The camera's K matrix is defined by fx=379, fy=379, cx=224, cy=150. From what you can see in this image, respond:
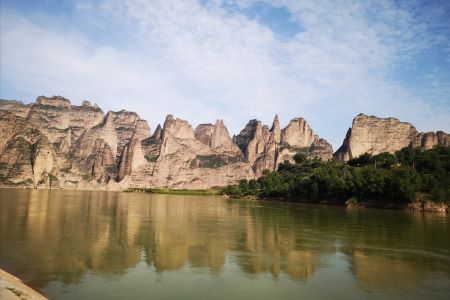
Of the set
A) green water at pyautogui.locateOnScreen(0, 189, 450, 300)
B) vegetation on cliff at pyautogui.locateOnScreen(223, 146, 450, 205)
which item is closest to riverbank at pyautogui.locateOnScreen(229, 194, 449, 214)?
vegetation on cliff at pyautogui.locateOnScreen(223, 146, 450, 205)

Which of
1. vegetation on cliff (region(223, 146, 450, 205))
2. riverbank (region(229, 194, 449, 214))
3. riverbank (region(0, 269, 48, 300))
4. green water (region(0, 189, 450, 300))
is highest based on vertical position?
vegetation on cliff (region(223, 146, 450, 205))

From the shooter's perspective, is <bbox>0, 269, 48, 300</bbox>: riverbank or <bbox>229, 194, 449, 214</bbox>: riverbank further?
<bbox>229, 194, 449, 214</bbox>: riverbank

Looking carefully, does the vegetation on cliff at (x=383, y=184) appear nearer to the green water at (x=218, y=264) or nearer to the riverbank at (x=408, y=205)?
the riverbank at (x=408, y=205)

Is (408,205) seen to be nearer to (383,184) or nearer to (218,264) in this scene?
(383,184)

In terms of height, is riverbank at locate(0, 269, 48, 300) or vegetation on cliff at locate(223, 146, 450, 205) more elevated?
vegetation on cliff at locate(223, 146, 450, 205)

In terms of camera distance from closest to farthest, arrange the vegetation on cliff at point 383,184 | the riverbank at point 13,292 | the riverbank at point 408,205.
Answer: the riverbank at point 13,292 → the riverbank at point 408,205 → the vegetation on cliff at point 383,184

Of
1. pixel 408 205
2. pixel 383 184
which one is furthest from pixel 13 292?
pixel 383 184

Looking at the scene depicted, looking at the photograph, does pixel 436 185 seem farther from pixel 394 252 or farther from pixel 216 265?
pixel 216 265

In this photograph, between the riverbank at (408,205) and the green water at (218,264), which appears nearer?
the green water at (218,264)

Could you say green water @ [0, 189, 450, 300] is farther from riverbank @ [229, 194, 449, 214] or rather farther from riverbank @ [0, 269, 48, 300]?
riverbank @ [229, 194, 449, 214]

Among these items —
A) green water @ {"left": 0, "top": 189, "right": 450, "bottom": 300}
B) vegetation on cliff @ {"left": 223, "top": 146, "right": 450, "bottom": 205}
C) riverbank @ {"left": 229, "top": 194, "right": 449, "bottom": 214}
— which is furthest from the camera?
vegetation on cliff @ {"left": 223, "top": 146, "right": 450, "bottom": 205}

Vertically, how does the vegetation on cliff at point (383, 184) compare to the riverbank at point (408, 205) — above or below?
above

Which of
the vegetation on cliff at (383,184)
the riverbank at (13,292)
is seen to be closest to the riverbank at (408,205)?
the vegetation on cliff at (383,184)

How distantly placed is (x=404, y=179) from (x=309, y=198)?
35.7 meters
